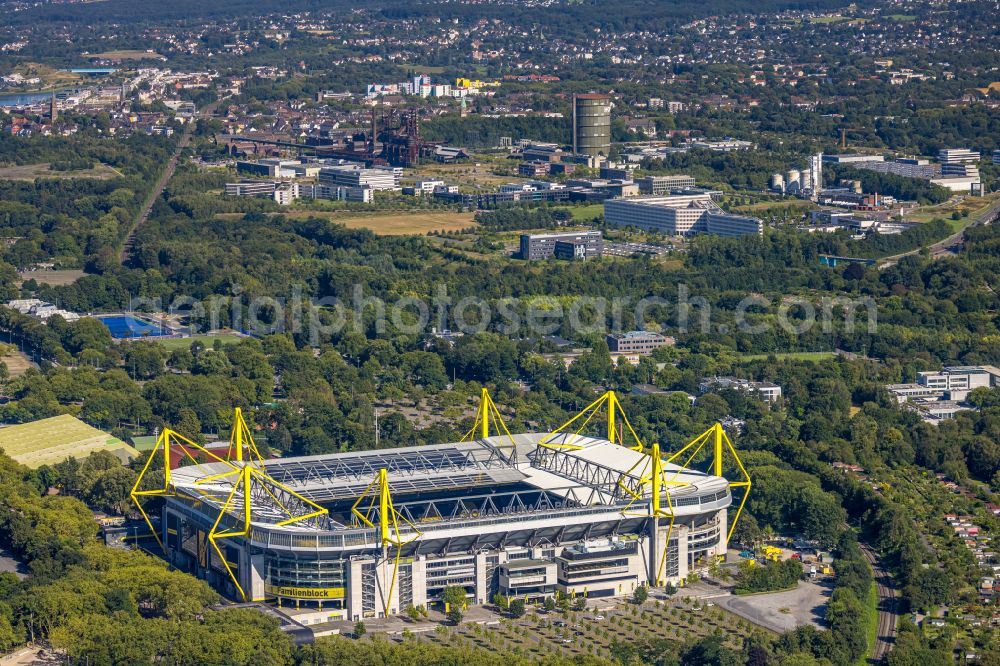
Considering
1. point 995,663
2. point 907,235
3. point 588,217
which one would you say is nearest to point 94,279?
point 588,217

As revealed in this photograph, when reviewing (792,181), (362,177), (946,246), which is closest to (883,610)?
(946,246)

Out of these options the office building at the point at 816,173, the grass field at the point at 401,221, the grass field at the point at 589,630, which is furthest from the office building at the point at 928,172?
the grass field at the point at 589,630

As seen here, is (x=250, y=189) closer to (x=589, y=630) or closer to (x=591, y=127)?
(x=591, y=127)

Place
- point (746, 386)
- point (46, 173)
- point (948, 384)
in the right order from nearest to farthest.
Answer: point (746, 386) → point (948, 384) → point (46, 173)

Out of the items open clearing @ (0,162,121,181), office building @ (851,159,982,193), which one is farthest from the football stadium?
open clearing @ (0,162,121,181)

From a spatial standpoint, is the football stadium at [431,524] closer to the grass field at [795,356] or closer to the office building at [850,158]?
the grass field at [795,356]

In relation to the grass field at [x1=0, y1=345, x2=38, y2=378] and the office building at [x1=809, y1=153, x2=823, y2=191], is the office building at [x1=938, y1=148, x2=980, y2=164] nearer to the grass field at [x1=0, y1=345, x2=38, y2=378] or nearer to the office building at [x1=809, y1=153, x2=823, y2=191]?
the office building at [x1=809, y1=153, x2=823, y2=191]

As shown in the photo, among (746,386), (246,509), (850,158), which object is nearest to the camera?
(246,509)
